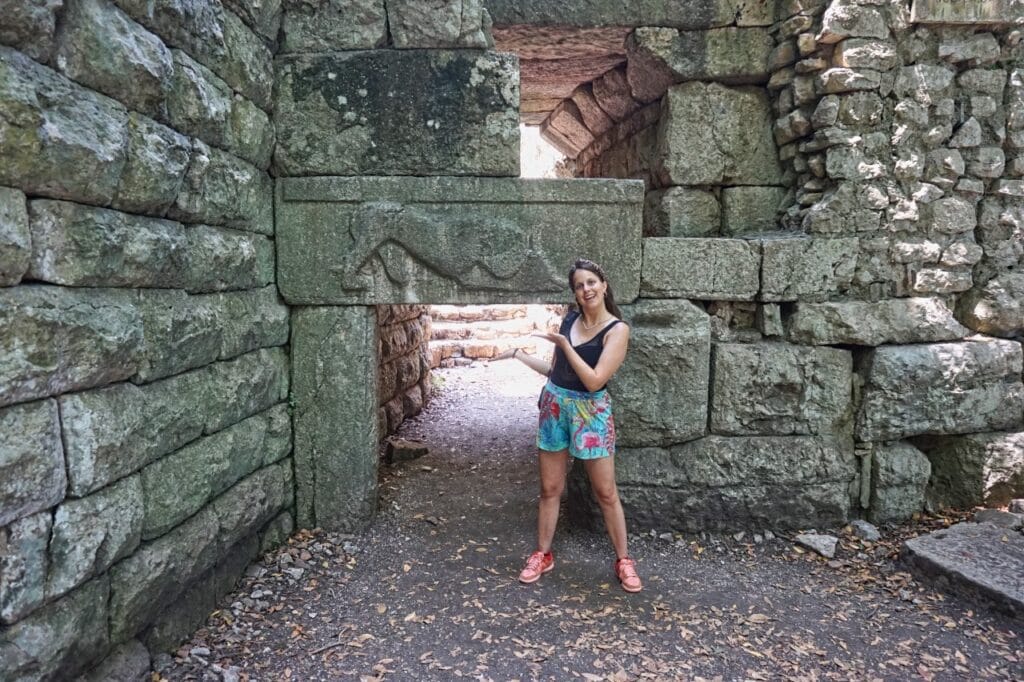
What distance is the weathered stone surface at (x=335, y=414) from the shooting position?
350 cm

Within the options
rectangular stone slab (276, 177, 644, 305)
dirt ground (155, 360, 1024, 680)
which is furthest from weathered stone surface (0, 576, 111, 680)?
rectangular stone slab (276, 177, 644, 305)

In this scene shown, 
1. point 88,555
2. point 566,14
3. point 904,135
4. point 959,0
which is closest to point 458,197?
point 566,14

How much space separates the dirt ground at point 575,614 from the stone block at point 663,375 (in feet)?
2.13

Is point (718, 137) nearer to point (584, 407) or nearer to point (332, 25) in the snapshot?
point (584, 407)

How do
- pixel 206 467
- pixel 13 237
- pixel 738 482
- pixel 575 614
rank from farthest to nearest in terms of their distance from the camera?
1. pixel 738 482
2. pixel 575 614
3. pixel 206 467
4. pixel 13 237

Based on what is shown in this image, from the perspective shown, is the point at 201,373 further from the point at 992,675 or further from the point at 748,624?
the point at 992,675

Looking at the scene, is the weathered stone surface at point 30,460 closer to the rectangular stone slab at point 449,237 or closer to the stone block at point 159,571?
the stone block at point 159,571

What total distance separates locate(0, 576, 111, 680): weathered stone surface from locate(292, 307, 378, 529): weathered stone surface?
4.86 ft

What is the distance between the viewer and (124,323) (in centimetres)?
210

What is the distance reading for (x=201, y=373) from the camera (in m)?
2.65

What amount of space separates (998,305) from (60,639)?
477 centimetres

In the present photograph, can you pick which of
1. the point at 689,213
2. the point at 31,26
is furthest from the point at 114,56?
the point at 689,213

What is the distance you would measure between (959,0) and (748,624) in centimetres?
352

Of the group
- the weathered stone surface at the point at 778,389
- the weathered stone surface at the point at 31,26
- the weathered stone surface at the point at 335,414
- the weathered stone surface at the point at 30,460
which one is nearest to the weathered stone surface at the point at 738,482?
the weathered stone surface at the point at 778,389
